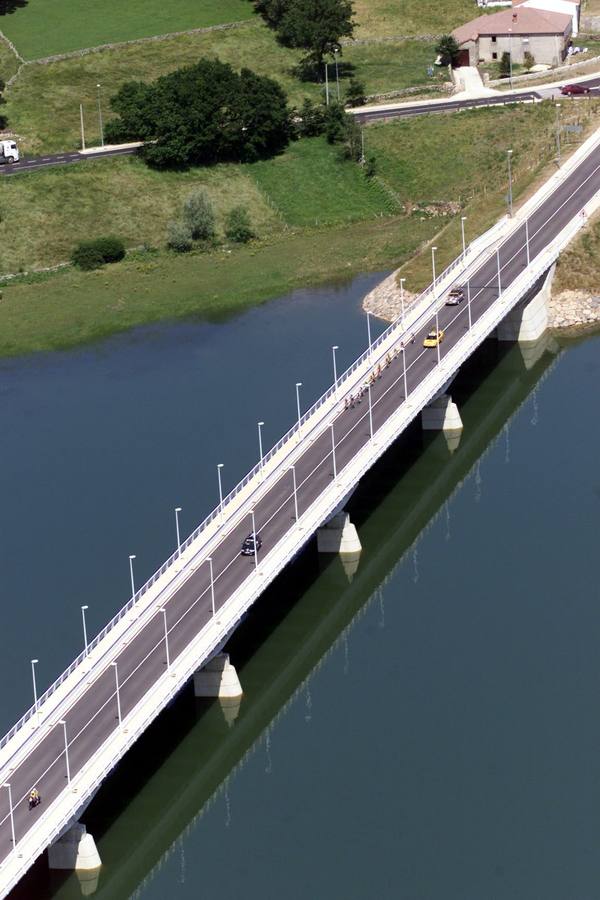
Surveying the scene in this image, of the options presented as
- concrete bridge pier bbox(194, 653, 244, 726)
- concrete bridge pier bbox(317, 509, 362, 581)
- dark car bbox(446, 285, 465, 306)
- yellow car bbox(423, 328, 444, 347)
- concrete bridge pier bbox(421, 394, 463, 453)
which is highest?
dark car bbox(446, 285, 465, 306)

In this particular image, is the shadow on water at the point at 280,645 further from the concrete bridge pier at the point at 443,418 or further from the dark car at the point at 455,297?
the dark car at the point at 455,297

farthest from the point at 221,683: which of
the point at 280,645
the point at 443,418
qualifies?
the point at 443,418

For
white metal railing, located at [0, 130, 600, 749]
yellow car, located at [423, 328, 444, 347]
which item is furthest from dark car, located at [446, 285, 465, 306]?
yellow car, located at [423, 328, 444, 347]

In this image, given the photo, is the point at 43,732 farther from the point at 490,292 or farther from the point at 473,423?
the point at 490,292

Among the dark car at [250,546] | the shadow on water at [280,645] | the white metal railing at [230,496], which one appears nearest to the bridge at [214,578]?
the white metal railing at [230,496]

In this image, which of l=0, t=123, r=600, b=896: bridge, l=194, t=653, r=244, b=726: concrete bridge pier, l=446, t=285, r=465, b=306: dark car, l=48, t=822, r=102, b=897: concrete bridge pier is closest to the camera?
l=48, t=822, r=102, b=897: concrete bridge pier

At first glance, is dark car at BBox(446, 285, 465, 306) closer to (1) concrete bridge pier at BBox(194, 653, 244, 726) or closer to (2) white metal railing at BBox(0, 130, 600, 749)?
(2) white metal railing at BBox(0, 130, 600, 749)

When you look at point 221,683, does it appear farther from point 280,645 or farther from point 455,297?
point 455,297
